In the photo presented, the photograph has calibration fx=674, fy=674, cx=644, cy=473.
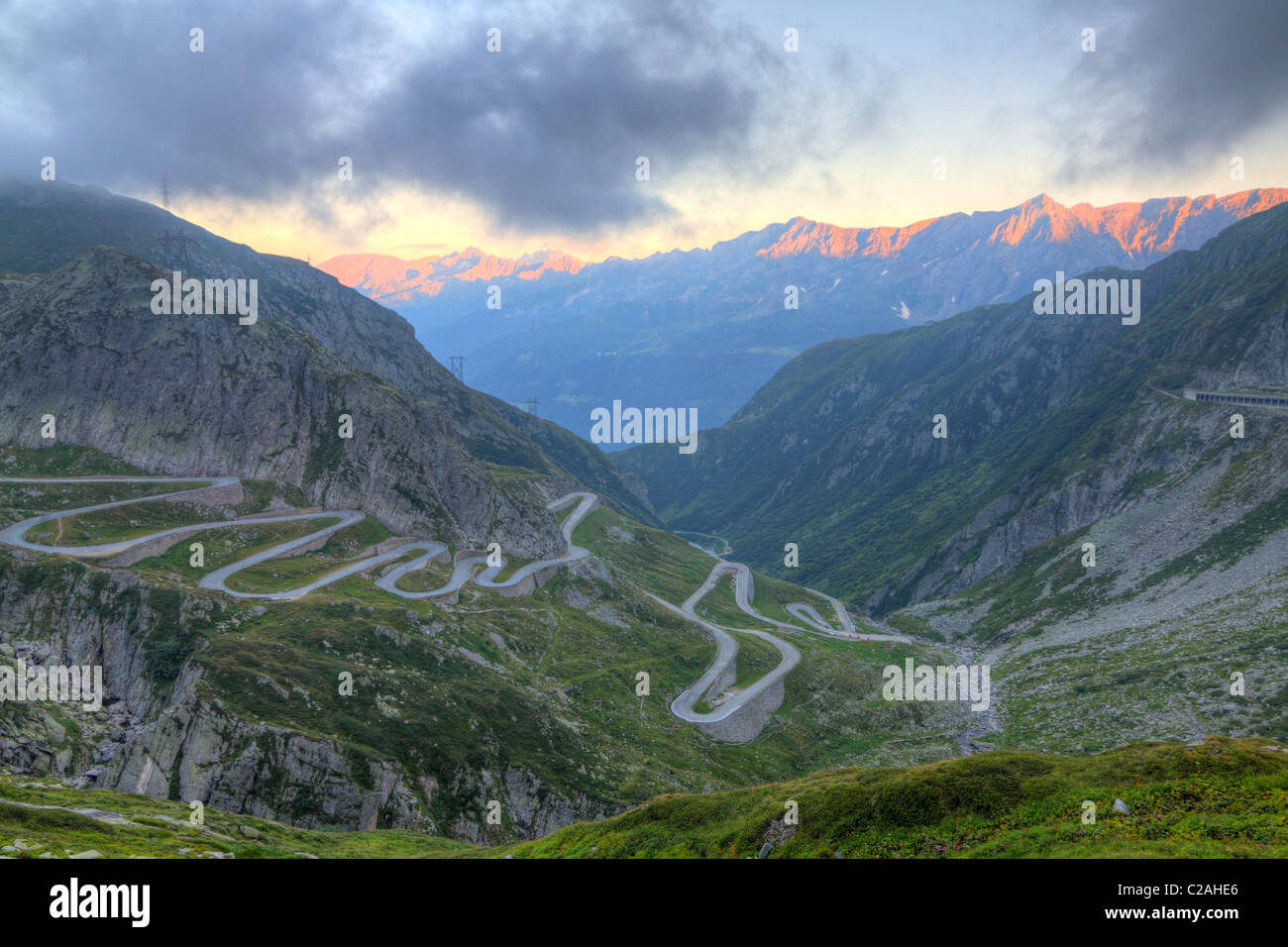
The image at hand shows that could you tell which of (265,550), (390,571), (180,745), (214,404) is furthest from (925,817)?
(214,404)

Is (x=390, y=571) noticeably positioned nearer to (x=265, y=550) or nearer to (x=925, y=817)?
(x=265, y=550)

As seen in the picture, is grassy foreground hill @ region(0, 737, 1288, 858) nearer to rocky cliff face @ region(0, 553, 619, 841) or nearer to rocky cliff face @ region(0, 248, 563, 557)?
rocky cliff face @ region(0, 553, 619, 841)

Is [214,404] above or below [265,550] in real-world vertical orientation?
above

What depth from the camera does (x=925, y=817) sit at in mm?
29312

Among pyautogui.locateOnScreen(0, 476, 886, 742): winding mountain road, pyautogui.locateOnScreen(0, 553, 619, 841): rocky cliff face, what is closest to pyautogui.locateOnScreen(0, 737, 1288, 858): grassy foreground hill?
pyautogui.locateOnScreen(0, 553, 619, 841): rocky cliff face

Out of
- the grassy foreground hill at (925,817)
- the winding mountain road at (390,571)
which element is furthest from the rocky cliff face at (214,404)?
the grassy foreground hill at (925,817)

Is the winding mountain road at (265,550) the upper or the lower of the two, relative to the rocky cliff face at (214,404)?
lower

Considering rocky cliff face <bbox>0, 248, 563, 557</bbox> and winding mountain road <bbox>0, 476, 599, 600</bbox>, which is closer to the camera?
winding mountain road <bbox>0, 476, 599, 600</bbox>

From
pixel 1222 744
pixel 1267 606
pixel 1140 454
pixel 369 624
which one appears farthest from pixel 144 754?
pixel 1140 454

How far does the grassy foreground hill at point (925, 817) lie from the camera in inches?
964

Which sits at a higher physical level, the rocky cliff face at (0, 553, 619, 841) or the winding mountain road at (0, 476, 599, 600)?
the winding mountain road at (0, 476, 599, 600)

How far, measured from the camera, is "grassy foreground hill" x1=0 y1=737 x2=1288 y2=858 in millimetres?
24484

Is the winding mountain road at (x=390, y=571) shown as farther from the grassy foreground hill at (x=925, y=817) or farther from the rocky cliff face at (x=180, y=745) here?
the grassy foreground hill at (x=925, y=817)

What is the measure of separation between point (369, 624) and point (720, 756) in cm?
4949
